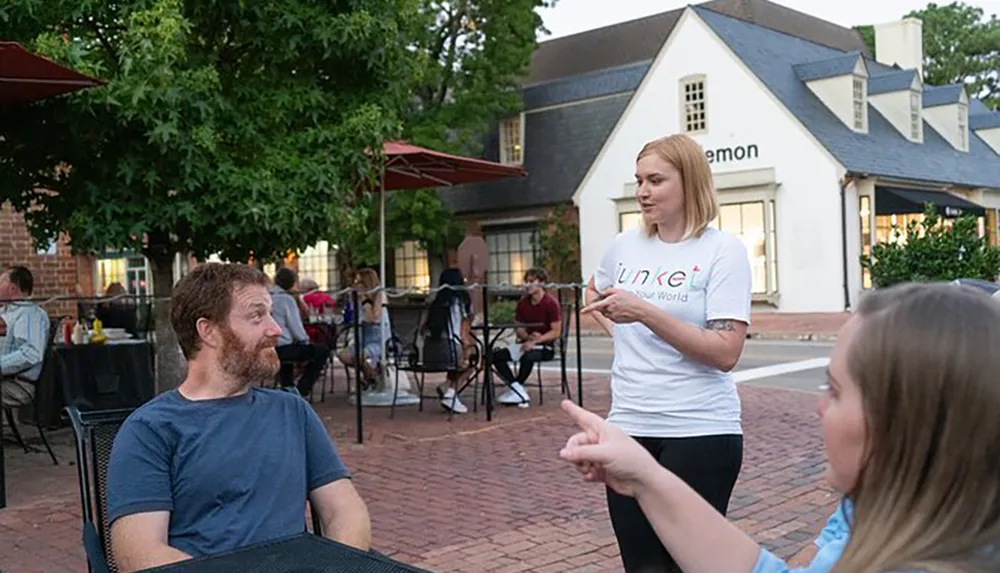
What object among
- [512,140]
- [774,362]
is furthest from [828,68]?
[774,362]

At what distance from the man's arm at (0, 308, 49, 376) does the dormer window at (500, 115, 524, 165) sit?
71.9 feet

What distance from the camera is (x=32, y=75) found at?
557cm

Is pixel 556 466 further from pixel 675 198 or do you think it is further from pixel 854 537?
pixel 854 537

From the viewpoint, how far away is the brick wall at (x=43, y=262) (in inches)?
448

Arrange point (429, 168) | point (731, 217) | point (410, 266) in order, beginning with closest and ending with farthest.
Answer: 1. point (429, 168)
2. point (731, 217)
3. point (410, 266)

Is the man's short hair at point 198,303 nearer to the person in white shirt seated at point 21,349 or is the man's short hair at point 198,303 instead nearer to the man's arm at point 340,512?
the man's arm at point 340,512

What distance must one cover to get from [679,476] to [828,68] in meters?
22.9

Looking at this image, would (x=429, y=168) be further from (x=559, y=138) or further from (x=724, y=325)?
(x=559, y=138)

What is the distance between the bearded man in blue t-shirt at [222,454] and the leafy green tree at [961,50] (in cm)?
4567

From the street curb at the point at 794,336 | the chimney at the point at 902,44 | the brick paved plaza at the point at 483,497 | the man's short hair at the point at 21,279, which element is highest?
the chimney at the point at 902,44

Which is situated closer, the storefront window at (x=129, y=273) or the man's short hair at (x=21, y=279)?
the man's short hair at (x=21, y=279)

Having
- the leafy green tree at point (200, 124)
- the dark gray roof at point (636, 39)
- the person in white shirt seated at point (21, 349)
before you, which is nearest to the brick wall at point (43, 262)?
the leafy green tree at point (200, 124)

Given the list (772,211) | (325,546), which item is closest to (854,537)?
(325,546)

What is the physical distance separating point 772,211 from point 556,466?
17103 millimetres
